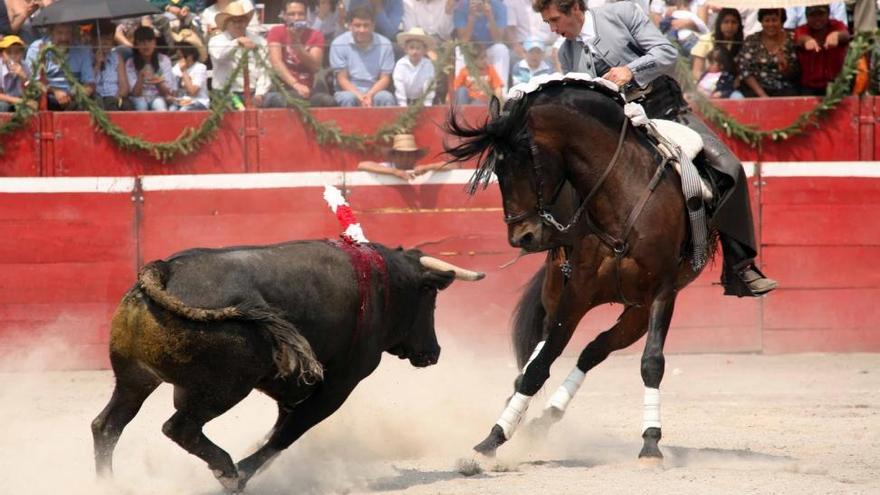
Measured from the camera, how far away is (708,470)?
5914mm

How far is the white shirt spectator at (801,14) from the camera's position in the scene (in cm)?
1121

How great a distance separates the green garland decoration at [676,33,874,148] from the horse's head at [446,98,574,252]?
193 inches

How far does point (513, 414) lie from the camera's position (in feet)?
20.4

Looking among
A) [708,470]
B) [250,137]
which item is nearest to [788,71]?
[250,137]

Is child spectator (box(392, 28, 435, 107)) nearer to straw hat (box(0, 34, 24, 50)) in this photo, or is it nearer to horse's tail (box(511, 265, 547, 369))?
straw hat (box(0, 34, 24, 50))

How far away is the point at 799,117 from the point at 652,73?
462 cm

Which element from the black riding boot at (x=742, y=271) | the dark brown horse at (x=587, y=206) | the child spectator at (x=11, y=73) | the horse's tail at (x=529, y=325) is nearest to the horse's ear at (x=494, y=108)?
the dark brown horse at (x=587, y=206)

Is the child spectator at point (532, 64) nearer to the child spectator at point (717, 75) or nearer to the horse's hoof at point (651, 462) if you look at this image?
the child spectator at point (717, 75)

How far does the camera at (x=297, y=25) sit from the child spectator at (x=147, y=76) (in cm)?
99

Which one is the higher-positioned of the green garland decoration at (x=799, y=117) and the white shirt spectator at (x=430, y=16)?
the white shirt spectator at (x=430, y=16)

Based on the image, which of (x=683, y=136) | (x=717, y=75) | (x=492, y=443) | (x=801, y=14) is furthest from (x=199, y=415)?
(x=801, y=14)

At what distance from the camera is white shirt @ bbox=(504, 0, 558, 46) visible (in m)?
10.8

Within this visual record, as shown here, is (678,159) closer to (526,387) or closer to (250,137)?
(526,387)

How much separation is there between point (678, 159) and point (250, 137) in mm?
5139
